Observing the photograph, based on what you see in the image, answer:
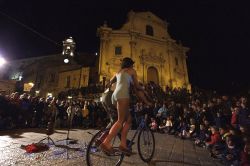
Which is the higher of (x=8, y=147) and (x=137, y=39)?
(x=137, y=39)

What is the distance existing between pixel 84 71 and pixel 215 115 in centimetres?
2516

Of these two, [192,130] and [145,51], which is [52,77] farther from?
[192,130]

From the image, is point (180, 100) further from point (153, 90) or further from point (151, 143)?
point (151, 143)

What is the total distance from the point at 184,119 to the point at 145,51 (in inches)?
869

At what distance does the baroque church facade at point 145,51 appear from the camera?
29094 mm

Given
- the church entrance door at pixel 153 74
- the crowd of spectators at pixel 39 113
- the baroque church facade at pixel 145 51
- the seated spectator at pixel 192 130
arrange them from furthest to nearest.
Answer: the church entrance door at pixel 153 74 → the baroque church facade at pixel 145 51 → the crowd of spectators at pixel 39 113 → the seated spectator at pixel 192 130

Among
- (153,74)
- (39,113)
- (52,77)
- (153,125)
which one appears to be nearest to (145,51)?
(153,74)

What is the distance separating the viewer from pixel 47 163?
413 cm

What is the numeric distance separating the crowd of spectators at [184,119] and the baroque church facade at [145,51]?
14.3 m

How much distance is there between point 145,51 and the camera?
103 feet

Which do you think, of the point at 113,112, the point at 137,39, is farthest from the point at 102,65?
the point at 113,112

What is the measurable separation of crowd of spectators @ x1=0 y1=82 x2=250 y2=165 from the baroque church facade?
14.3m

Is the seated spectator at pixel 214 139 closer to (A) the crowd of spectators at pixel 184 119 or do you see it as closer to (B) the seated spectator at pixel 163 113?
(A) the crowd of spectators at pixel 184 119

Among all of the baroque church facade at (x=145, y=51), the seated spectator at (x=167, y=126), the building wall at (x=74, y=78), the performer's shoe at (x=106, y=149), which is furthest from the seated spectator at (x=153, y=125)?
the building wall at (x=74, y=78)
